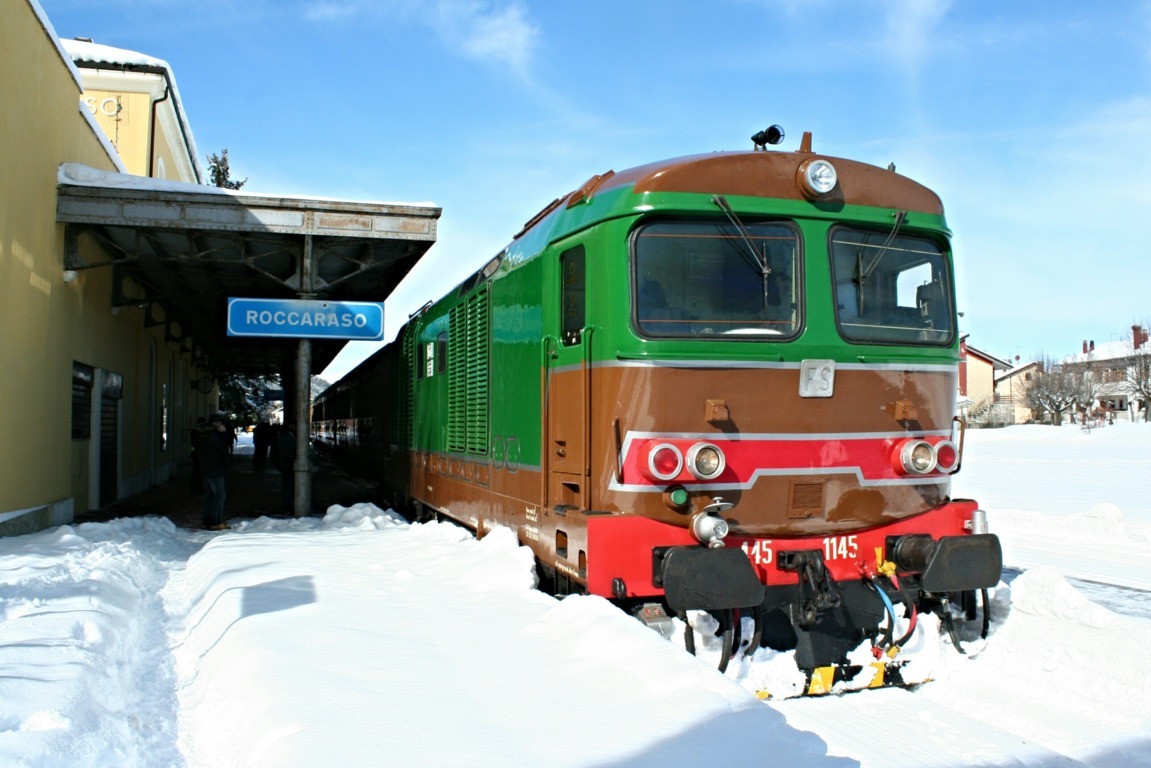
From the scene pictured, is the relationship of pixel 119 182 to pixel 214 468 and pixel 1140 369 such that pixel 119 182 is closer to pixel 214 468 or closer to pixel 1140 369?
pixel 214 468

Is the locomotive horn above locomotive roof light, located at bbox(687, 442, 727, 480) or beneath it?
above

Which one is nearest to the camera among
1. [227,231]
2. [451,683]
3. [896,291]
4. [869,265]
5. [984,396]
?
[451,683]

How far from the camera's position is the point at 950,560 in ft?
17.2

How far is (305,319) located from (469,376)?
4643mm

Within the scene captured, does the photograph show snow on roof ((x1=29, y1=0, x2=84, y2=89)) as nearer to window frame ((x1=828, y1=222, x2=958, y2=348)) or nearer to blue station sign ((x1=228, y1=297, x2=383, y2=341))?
blue station sign ((x1=228, y1=297, x2=383, y2=341))

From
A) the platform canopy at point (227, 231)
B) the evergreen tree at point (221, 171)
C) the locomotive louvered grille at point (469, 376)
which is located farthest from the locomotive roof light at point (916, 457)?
the evergreen tree at point (221, 171)

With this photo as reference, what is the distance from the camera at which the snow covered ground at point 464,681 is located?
350 cm

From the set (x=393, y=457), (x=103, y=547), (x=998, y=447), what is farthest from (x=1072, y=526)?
(x=998, y=447)

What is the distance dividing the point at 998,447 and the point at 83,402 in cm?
3245

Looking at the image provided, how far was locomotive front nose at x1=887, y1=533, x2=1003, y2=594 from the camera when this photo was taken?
521 centimetres

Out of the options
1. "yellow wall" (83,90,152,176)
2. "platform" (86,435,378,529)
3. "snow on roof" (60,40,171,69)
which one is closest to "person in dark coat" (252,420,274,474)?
"platform" (86,435,378,529)

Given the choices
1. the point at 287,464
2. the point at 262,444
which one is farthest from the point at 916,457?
the point at 262,444

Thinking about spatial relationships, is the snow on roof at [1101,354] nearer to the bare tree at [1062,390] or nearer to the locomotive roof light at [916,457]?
the bare tree at [1062,390]

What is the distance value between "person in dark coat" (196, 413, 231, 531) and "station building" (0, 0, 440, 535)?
116cm
